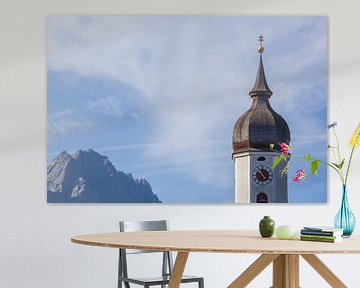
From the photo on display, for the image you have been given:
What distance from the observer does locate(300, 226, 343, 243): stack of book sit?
149 inches

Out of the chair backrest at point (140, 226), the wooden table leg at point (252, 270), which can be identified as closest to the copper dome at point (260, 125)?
the chair backrest at point (140, 226)

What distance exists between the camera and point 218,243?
3.70 m

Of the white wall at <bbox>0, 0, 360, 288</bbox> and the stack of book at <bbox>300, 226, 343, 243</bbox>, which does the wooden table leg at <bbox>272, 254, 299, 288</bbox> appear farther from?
the white wall at <bbox>0, 0, 360, 288</bbox>

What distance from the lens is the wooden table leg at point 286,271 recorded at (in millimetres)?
3965

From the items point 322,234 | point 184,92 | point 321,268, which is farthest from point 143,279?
point 184,92

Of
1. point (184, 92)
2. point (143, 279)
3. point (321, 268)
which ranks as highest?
point (184, 92)

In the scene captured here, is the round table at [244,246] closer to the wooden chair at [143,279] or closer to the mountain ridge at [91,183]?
the wooden chair at [143,279]

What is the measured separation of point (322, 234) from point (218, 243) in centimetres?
52

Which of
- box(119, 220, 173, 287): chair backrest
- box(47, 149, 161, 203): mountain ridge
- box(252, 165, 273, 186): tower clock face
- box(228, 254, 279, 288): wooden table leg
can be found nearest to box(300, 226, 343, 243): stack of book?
box(228, 254, 279, 288): wooden table leg

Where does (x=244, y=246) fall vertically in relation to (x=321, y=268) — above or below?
above

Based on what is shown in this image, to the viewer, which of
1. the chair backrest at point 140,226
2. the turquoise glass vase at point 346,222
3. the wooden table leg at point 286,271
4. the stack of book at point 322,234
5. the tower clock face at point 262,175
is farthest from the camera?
the tower clock face at point 262,175

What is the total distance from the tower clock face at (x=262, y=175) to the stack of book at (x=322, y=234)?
2.02 m

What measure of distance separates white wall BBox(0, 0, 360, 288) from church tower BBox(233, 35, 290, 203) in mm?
134

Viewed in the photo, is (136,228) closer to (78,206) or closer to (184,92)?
(78,206)
